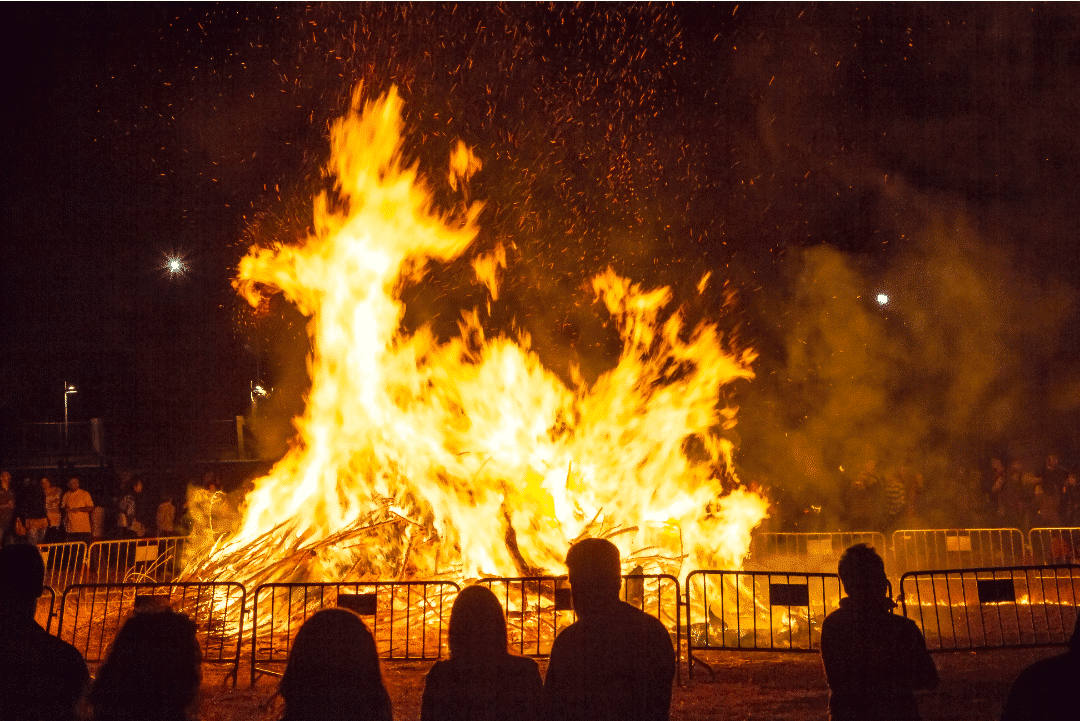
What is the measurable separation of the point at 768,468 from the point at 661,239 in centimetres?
489

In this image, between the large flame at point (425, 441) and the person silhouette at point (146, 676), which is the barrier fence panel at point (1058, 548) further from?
the person silhouette at point (146, 676)

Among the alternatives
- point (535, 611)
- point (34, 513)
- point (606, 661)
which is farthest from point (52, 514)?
point (606, 661)

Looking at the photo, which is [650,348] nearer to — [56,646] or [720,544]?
[720,544]

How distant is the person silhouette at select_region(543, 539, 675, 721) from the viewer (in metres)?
3.21

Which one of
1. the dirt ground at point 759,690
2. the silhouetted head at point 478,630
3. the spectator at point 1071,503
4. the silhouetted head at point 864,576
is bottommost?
the dirt ground at point 759,690

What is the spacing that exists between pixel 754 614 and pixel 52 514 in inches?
490

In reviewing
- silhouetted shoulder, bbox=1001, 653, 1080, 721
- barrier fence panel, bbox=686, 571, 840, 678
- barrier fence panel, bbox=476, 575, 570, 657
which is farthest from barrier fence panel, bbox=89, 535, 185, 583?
silhouetted shoulder, bbox=1001, 653, 1080, 721

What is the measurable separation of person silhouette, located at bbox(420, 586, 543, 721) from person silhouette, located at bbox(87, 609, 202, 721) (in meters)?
0.84

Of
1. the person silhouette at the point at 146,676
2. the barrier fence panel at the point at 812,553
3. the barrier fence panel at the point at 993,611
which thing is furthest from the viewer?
the barrier fence panel at the point at 812,553

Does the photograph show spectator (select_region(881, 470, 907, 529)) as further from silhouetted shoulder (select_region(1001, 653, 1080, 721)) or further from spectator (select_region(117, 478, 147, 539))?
spectator (select_region(117, 478, 147, 539))

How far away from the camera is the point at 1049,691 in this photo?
2570 millimetres

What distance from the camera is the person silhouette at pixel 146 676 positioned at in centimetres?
275

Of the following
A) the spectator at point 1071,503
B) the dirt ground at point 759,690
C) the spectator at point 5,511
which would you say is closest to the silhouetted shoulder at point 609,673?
the dirt ground at point 759,690

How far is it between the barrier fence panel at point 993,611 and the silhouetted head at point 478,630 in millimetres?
4858
